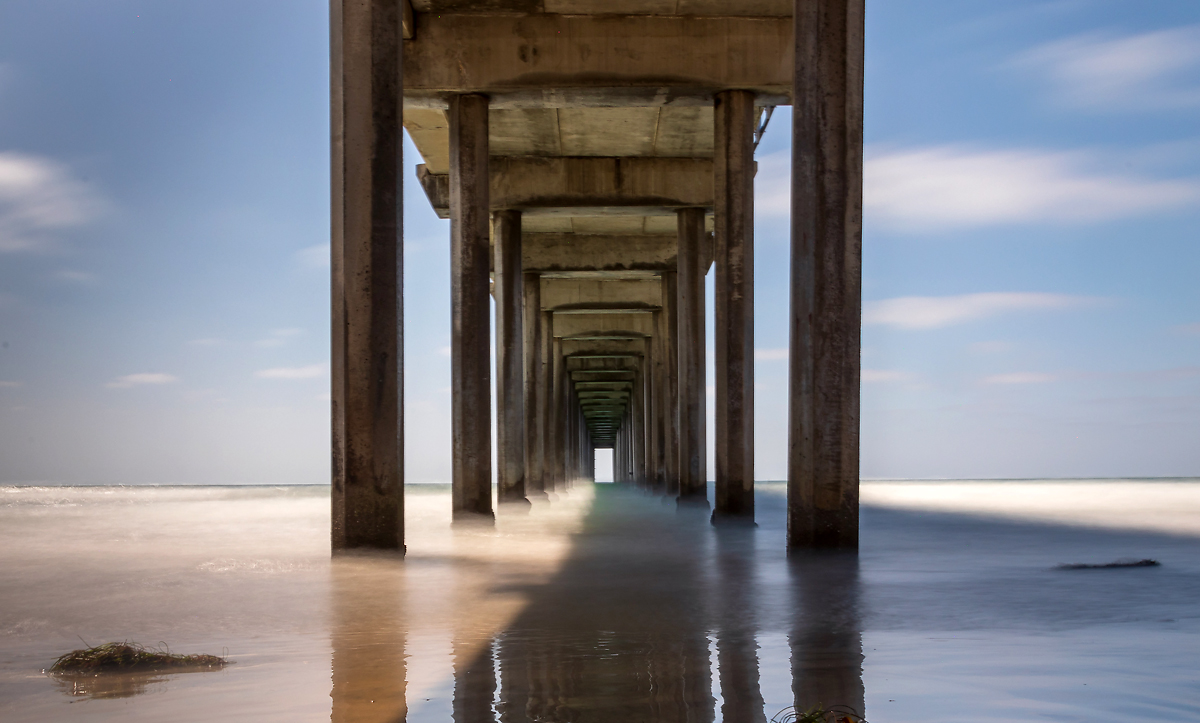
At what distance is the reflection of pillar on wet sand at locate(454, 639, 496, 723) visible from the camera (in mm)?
3457

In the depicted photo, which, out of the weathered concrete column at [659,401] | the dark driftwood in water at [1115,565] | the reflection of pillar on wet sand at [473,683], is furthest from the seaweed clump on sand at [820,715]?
the weathered concrete column at [659,401]

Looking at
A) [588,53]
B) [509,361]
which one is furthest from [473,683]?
[509,361]

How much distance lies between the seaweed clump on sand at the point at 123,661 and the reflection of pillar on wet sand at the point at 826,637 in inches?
99.0

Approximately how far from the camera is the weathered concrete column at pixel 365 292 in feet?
29.6

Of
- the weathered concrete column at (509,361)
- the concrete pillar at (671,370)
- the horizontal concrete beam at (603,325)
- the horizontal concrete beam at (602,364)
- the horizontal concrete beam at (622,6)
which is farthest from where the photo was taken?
the horizontal concrete beam at (602,364)

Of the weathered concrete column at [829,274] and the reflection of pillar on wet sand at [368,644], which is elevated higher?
the weathered concrete column at [829,274]

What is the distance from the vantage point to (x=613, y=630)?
5.37 metres

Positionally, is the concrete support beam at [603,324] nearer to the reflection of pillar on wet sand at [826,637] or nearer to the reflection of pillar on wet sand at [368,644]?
the reflection of pillar on wet sand at [826,637]

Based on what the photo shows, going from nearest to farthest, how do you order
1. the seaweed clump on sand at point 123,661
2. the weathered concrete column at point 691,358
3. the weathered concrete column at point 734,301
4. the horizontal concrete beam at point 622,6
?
Answer: the seaweed clump on sand at point 123,661 → the horizontal concrete beam at point 622,6 → the weathered concrete column at point 734,301 → the weathered concrete column at point 691,358

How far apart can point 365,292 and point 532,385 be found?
16.0m

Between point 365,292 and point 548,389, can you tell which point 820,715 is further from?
point 548,389

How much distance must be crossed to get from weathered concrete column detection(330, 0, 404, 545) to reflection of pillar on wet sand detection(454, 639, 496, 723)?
4287 millimetres

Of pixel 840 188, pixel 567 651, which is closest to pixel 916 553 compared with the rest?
pixel 840 188

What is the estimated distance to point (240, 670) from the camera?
172 inches
